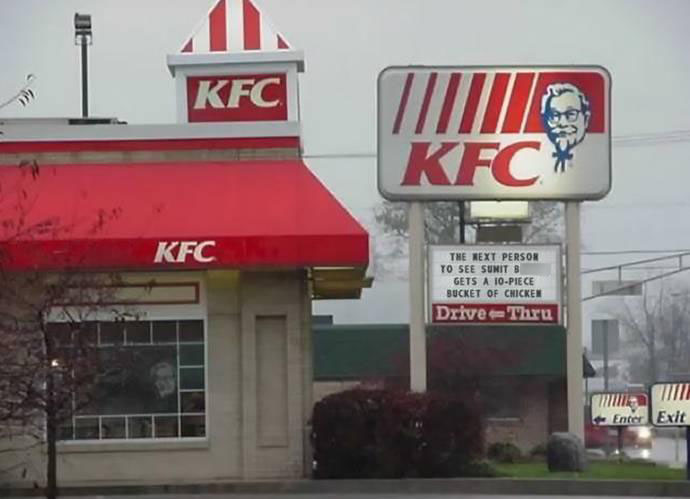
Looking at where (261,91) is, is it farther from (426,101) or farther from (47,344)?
(47,344)

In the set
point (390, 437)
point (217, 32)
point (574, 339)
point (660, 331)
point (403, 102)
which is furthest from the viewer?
point (660, 331)

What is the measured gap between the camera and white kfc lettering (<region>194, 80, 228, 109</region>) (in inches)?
1021

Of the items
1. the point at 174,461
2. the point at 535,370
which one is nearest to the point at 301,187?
the point at 174,461

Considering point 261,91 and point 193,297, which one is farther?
point 261,91

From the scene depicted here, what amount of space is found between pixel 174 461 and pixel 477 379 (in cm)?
2266

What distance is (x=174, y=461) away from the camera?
931 inches

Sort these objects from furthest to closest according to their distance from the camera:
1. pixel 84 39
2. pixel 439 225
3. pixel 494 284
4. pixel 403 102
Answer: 1. pixel 439 225
2. pixel 84 39
3. pixel 403 102
4. pixel 494 284

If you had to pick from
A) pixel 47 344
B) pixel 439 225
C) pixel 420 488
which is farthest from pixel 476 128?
pixel 439 225

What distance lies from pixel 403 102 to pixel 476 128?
1.34m

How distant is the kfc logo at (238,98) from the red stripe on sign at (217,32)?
100cm

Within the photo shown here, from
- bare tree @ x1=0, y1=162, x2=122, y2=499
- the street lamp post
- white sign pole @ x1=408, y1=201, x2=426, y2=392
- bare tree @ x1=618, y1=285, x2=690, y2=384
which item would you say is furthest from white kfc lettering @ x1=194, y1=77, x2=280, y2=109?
bare tree @ x1=618, y1=285, x2=690, y2=384

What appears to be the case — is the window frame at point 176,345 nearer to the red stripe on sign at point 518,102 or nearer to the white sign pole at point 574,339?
the red stripe on sign at point 518,102

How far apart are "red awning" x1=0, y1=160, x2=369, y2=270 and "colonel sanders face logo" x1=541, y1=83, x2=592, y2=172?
441 centimetres

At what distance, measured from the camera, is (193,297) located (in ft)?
78.7
